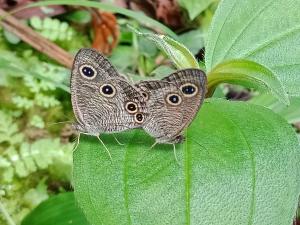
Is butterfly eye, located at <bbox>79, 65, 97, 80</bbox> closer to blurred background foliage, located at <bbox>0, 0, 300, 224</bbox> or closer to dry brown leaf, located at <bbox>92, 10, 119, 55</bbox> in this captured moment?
blurred background foliage, located at <bbox>0, 0, 300, 224</bbox>

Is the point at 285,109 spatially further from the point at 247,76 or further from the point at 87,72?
the point at 87,72

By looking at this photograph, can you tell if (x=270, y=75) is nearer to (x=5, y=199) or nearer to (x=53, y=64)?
(x=5, y=199)

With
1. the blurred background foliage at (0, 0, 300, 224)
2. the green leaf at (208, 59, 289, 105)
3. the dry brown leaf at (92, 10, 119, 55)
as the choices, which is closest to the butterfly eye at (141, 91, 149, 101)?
the green leaf at (208, 59, 289, 105)

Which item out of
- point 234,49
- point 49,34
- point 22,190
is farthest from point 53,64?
point 234,49

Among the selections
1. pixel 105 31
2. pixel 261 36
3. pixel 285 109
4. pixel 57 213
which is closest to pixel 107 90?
pixel 261 36

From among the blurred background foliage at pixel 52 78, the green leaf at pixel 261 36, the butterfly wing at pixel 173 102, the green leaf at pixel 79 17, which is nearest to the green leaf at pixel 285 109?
the blurred background foliage at pixel 52 78

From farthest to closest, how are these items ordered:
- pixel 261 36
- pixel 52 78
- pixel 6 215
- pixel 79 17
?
1. pixel 79 17
2. pixel 52 78
3. pixel 6 215
4. pixel 261 36

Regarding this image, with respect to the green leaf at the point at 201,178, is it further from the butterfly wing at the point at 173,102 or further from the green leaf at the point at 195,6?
the green leaf at the point at 195,6
